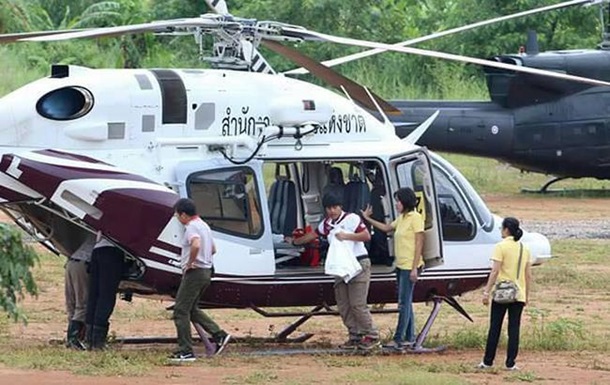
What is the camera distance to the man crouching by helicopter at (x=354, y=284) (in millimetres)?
14008

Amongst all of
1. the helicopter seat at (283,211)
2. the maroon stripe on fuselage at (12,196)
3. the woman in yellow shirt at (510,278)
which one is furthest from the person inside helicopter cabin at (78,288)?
the woman in yellow shirt at (510,278)

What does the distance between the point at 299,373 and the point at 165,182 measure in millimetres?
2174

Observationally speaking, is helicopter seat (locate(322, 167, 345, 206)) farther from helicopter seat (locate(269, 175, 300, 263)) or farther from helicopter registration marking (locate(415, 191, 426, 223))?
helicopter registration marking (locate(415, 191, 426, 223))

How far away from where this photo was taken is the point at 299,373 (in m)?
13.0

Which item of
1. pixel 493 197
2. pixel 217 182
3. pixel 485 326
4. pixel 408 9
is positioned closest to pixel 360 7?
pixel 408 9

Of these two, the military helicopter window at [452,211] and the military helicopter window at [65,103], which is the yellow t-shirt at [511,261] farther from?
the military helicopter window at [65,103]

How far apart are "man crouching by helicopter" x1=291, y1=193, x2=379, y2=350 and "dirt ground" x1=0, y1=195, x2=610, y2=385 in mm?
286

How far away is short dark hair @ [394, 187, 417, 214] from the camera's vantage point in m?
14.1

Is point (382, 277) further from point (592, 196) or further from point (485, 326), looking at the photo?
point (592, 196)

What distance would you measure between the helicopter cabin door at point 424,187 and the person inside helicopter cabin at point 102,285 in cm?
269

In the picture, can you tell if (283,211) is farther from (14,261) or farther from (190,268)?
(14,261)

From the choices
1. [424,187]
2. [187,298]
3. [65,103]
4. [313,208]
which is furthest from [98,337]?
[424,187]

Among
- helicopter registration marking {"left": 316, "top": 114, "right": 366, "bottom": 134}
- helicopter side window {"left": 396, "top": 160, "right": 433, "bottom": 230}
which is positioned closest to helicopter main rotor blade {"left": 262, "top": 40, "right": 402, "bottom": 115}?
helicopter registration marking {"left": 316, "top": 114, "right": 366, "bottom": 134}

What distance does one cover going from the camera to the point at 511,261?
43.4 feet
